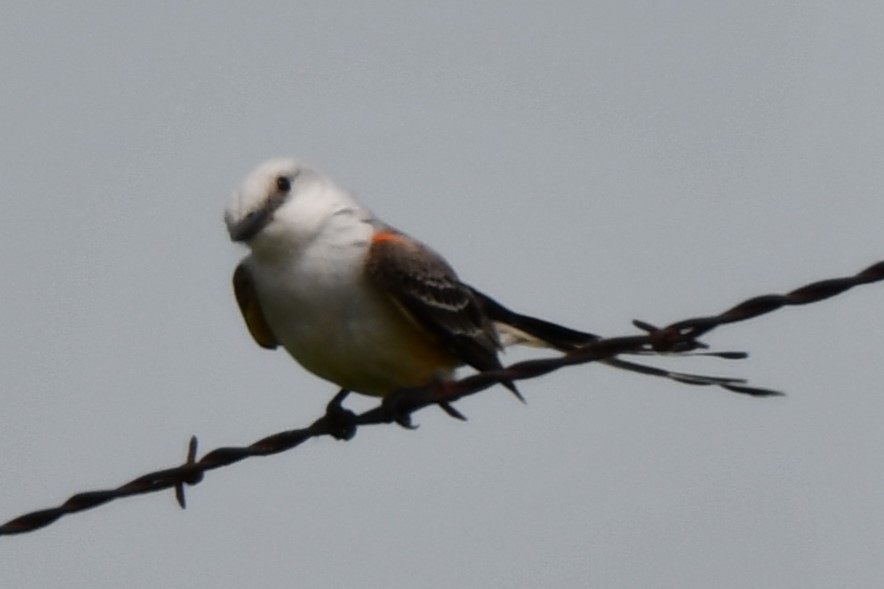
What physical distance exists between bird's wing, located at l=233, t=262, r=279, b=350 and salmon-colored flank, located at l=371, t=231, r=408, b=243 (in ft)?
1.98

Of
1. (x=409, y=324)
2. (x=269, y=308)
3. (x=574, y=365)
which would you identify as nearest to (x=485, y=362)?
(x=409, y=324)

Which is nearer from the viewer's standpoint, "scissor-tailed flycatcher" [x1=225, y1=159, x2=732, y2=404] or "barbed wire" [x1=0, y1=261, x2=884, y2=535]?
"barbed wire" [x1=0, y1=261, x2=884, y2=535]

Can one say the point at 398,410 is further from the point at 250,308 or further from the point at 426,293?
the point at 250,308

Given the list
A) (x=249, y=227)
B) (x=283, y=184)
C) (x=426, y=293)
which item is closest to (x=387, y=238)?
(x=426, y=293)

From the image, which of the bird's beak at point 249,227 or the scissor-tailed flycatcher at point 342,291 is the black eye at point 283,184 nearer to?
the scissor-tailed flycatcher at point 342,291

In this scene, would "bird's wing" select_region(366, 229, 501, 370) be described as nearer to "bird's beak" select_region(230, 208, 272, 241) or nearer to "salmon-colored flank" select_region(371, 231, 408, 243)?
"salmon-colored flank" select_region(371, 231, 408, 243)

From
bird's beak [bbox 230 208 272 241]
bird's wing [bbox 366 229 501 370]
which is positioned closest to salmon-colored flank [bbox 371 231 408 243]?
bird's wing [bbox 366 229 501 370]

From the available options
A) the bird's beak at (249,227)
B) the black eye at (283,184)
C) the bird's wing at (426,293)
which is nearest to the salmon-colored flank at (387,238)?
the bird's wing at (426,293)

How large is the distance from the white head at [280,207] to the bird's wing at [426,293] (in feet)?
0.97

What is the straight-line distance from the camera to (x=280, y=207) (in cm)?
830

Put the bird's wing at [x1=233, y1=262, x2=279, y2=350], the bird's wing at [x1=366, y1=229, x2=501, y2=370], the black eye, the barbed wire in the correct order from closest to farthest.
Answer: the barbed wire → the bird's wing at [x1=366, y1=229, x2=501, y2=370] → the black eye → the bird's wing at [x1=233, y1=262, x2=279, y2=350]

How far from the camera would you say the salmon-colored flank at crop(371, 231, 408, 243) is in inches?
332

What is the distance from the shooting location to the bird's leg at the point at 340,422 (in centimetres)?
844

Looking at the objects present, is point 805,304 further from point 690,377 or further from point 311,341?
point 311,341
